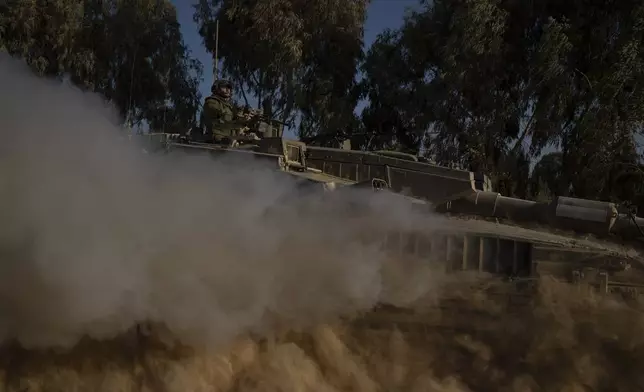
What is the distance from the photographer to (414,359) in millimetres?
7086

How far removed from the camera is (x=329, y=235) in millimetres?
7469

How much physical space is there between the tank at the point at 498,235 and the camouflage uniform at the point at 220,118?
1.95ft

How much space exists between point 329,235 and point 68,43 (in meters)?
24.6

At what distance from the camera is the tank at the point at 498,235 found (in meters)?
6.95

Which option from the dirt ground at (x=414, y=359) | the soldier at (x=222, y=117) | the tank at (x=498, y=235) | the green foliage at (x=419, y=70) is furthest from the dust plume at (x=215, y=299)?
the green foliage at (x=419, y=70)

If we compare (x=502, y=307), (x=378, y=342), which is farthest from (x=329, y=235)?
(x=502, y=307)

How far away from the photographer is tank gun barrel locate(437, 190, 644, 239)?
7828mm

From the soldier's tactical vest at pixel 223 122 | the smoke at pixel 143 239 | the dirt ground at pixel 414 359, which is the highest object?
the soldier's tactical vest at pixel 223 122

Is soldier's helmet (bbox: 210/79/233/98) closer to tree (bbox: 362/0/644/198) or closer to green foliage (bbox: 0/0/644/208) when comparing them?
green foliage (bbox: 0/0/644/208)

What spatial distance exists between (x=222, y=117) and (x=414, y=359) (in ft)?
17.5

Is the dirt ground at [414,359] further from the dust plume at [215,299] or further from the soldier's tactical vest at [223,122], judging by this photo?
the soldier's tactical vest at [223,122]

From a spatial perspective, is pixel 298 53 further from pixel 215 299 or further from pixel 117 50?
pixel 215 299

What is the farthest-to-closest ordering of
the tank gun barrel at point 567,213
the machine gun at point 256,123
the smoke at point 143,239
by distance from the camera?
the machine gun at point 256,123, the tank gun barrel at point 567,213, the smoke at point 143,239

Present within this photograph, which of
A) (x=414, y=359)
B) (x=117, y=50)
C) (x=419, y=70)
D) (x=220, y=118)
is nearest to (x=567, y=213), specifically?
(x=414, y=359)
